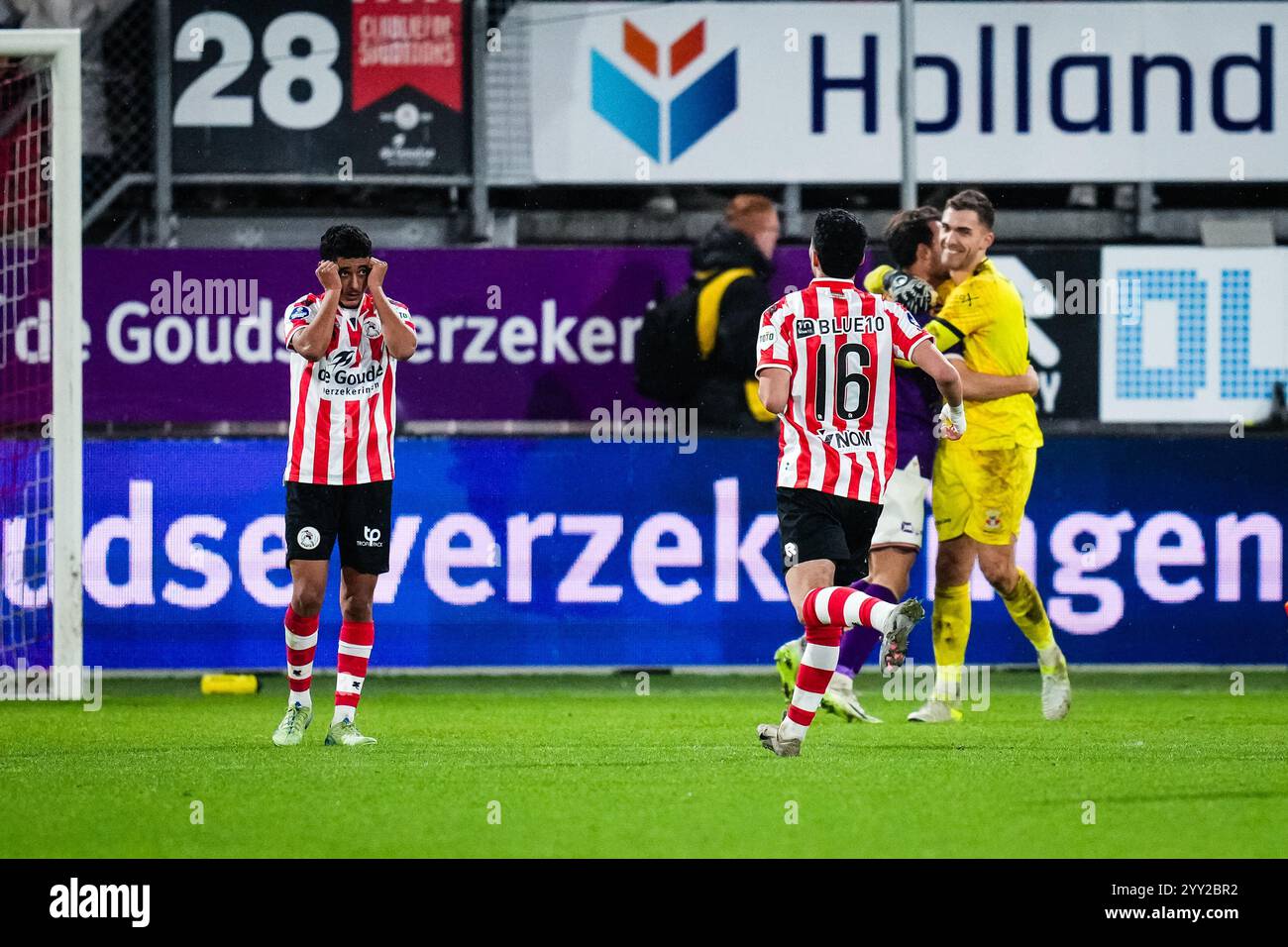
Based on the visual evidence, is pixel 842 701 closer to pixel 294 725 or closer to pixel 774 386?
pixel 774 386

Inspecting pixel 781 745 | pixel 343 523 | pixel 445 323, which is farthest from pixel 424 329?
pixel 781 745

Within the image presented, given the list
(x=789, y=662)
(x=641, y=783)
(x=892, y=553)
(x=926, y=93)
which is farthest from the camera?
(x=926, y=93)

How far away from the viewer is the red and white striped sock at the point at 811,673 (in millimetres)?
6496

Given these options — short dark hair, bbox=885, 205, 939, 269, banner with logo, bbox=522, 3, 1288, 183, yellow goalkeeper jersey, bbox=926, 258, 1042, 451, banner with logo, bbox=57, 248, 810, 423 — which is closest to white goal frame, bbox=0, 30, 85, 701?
banner with logo, bbox=57, 248, 810, 423

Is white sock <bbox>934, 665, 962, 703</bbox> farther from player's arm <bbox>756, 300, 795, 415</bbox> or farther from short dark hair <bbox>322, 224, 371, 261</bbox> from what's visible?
short dark hair <bbox>322, 224, 371, 261</bbox>

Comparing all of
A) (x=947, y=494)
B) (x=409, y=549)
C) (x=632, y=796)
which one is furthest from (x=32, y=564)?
(x=632, y=796)

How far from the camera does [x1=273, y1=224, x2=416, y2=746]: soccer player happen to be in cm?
714

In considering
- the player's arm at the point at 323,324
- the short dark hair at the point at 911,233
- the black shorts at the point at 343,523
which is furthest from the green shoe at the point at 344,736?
the short dark hair at the point at 911,233

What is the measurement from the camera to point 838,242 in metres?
6.61

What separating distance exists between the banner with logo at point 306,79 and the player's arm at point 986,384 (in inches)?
208

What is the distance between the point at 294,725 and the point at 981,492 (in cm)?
279

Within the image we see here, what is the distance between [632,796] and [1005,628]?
5332 millimetres

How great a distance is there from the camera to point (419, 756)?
6.86 meters

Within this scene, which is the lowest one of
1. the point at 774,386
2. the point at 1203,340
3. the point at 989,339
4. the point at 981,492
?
the point at 981,492
